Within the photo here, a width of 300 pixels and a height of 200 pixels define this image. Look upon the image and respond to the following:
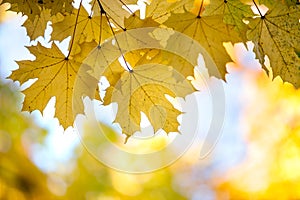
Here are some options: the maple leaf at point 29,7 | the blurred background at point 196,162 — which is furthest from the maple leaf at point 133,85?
the blurred background at point 196,162

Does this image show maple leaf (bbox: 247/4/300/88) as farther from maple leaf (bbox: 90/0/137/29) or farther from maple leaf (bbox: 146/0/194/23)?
maple leaf (bbox: 90/0/137/29)

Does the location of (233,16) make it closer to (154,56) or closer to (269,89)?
(154,56)

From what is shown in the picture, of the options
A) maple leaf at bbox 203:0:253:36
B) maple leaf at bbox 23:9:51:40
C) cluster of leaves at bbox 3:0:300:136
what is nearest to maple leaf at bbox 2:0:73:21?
cluster of leaves at bbox 3:0:300:136

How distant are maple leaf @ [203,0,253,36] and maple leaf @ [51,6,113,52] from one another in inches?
8.5

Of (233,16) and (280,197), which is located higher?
(280,197)

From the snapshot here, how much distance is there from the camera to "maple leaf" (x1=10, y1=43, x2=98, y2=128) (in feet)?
2.43

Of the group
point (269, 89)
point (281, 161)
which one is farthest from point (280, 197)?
point (269, 89)

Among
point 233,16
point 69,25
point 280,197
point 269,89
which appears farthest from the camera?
point 269,89

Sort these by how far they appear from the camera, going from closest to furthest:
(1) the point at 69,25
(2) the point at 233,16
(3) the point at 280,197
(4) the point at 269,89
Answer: (2) the point at 233,16, (1) the point at 69,25, (3) the point at 280,197, (4) the point at 269,89

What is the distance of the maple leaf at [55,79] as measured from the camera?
74 cm

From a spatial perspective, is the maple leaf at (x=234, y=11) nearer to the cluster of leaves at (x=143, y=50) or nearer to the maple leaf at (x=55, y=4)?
the cluster of leaves at (x=143, y=50)

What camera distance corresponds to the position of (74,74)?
0.74 metres

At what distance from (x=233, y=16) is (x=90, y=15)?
0.89 feet

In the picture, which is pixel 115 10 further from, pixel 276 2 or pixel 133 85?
pixel 276 2
